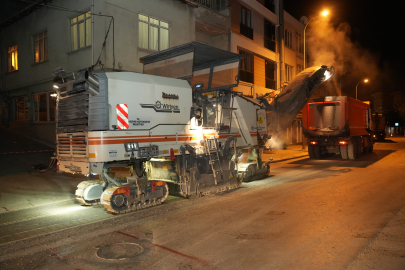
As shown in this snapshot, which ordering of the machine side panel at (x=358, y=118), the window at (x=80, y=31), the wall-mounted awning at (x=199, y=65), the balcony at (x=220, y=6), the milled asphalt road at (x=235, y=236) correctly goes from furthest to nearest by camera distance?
the balcony at (x=220, y=6) → the machine side panel at (x=358, y=118) → the window at (x=80, y=31) → the wall-mounted awning at (x=199, y=65) → the milled asphalt road at (x=235, y=236)

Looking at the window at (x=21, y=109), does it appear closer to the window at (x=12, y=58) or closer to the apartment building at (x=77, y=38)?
the apartment building at (x=77, y=38)

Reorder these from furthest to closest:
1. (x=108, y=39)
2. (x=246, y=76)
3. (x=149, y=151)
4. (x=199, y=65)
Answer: (x=246, y=76) < (x=108, y=39) < (x=199, y=65) < (x=149, y=151)

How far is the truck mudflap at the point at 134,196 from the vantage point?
6.72 metres

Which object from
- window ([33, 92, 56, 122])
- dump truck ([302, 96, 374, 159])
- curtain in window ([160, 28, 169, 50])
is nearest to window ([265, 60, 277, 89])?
dump truck ([302, 96, 374, 159])

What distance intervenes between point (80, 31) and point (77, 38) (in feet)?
1.31

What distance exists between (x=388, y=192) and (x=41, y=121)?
57.7 feet

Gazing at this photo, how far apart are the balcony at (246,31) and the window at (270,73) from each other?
319 centimetres

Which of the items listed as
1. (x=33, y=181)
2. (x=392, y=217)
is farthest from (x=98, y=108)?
(x=392, y=217)

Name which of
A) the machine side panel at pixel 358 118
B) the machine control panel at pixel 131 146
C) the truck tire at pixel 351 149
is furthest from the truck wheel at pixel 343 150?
the machine control panel at pixel 131 146

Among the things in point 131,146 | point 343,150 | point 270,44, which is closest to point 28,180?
point 131,146

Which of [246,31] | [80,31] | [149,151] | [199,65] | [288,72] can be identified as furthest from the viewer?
[288,72]

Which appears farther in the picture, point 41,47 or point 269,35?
point 269,35

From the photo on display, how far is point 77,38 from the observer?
50.6 feet

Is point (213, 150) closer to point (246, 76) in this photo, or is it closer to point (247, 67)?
point (246, 76)
